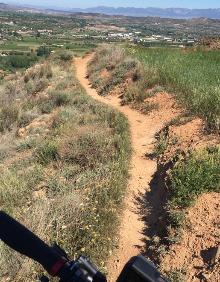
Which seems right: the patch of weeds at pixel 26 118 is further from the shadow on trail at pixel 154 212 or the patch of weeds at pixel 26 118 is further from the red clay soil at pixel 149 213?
the shadow on trail at pixel 154 212

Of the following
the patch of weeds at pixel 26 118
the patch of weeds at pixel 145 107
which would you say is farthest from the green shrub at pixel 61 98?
the patch of weeds at pixel 145 107

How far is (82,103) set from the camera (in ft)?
46.9

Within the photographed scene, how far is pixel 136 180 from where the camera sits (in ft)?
25.2

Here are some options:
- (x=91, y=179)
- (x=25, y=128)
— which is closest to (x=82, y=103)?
(x=25, y=128)

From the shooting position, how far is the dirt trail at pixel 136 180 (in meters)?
5.60

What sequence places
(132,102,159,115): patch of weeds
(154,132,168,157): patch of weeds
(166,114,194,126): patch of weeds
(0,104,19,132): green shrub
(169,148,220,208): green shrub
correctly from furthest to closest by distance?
(0,104,19,132): green shrub, (132,102,159,115): patch of weeds, (166,114,194,126): patch of weeds, (154,132,168,157): patch of weeds, (169,148,220,208): green shrub

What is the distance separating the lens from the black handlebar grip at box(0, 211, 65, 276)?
137cm

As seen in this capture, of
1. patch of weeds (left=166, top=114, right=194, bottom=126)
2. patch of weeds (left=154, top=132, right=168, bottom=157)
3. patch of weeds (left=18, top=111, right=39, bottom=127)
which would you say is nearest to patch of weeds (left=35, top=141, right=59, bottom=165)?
patch of weeds (left=154, top=132, right=168, bottom=157)

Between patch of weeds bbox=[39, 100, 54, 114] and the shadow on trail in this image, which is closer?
the shadow on trail

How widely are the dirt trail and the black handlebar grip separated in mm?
4020

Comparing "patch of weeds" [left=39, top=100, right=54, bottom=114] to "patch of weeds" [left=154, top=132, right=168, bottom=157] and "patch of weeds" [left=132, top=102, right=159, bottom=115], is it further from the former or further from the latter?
"patch of weeds" [left=154, top=132, right=168, bottom=157]

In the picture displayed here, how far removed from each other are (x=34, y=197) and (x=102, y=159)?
67.8 inches

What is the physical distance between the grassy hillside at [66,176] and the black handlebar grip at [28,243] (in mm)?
3722

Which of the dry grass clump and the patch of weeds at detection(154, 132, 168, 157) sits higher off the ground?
the patch of weeds at detection(154, 132, 168, 157)
